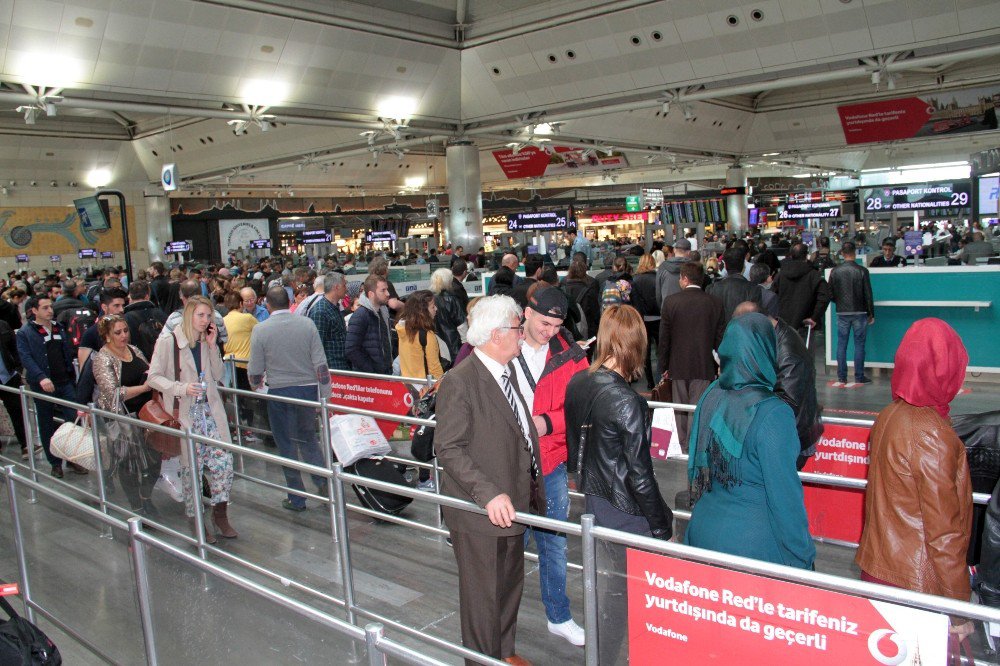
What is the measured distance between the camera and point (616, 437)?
119 inches

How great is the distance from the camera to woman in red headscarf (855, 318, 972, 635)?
2686mm

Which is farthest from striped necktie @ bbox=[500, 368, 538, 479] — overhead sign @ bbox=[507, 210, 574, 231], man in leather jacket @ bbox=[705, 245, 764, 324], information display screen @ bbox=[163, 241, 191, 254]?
information display screen @ bbox=[163, 241, 191, 254]

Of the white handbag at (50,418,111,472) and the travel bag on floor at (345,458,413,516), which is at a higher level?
the white handbag at (50,418,111,472)

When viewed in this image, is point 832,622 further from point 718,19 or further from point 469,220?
point 469,220

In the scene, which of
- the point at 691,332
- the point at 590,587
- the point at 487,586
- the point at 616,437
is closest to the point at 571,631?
the point at 487,586

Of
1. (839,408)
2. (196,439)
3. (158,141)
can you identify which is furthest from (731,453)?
(158,141)

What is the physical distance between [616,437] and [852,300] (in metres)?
7.45

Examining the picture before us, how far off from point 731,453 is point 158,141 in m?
29.4

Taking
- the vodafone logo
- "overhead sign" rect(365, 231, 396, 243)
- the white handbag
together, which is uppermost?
"overhead sign" rect(365, 231, 396, 243)

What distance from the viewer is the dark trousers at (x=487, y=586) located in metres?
3.02

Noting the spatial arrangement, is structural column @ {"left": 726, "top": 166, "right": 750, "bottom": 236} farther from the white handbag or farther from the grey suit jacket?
the grey suit jacket

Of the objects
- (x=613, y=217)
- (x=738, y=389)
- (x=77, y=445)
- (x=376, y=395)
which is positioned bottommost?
(x=77, y=445)

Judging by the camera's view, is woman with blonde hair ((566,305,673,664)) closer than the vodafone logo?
No

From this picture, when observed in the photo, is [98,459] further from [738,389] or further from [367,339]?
[738,389]
